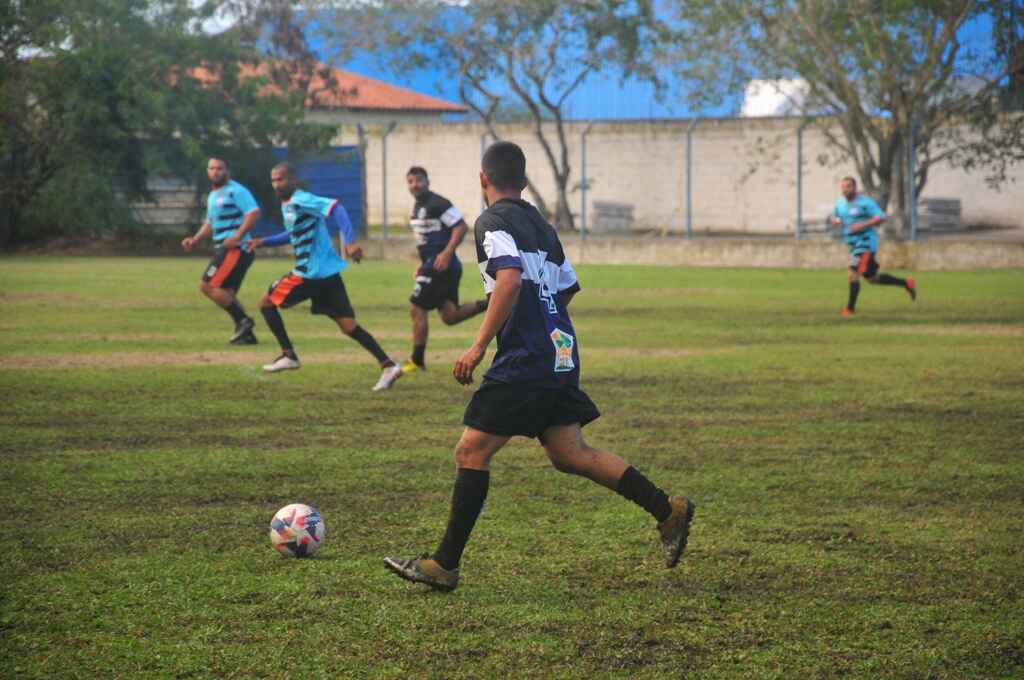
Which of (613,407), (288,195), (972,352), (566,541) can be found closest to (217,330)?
(288,195)

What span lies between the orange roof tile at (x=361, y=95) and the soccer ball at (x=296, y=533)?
43658 mm

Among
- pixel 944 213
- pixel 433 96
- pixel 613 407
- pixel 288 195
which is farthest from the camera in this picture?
pixel 433 96

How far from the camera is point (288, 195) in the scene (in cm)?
1307

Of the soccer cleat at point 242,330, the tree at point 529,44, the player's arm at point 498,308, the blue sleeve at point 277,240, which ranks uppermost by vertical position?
the tree at point 529,44

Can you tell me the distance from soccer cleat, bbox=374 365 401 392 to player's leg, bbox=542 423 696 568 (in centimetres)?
631

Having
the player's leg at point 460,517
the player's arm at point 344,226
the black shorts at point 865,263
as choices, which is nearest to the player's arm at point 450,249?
the player's arm at point 344,226

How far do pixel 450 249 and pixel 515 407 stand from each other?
766 cm

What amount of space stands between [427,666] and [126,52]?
32.6m

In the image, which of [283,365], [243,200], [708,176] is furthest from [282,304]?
[708,176]

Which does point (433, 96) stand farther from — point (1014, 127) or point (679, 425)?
point (679, 425)

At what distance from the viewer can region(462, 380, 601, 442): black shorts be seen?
5.71m

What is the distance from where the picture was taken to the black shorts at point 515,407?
5707 millimetres

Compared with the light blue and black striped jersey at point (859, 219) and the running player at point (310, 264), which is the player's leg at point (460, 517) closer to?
the running player at point (310, 264)

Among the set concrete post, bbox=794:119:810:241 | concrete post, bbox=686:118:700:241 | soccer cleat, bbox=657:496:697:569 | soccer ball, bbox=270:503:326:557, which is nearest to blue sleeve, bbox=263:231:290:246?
soccer ball, bbox=270:503:326:557
